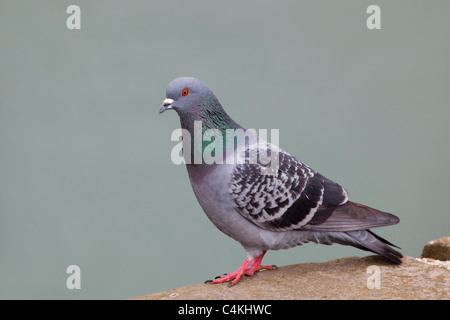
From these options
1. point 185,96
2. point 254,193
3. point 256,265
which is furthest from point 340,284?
point 185,96

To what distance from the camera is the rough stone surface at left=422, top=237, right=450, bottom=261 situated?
16.7ft

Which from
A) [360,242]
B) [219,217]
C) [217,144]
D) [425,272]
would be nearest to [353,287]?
[360,242]

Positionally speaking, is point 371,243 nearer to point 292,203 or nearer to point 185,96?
point 292,203

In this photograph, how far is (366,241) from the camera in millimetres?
3895

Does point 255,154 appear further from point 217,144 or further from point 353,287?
point 353,287

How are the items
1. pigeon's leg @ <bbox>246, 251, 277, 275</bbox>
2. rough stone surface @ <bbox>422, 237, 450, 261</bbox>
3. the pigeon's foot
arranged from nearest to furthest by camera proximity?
the pigeon's foot
pigeon's leg @ <bbox>246, 251, 277, 275</bbox>
rough stone surface @ <bbox>422, 237, 450, 261</bbox>

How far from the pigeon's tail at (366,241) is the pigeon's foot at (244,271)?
572 mm

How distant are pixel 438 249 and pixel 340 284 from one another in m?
1.76

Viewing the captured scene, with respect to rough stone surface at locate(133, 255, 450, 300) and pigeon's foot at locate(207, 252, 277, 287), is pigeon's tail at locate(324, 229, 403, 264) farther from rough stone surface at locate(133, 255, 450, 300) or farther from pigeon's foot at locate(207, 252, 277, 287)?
pigeon's foot at locate(207, 252, 277, 287)

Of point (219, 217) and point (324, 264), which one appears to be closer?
point (219, 217)

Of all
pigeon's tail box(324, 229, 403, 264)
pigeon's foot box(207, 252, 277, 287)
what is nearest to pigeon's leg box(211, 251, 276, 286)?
pigeon's foot box(207, 252, 277, 287)
